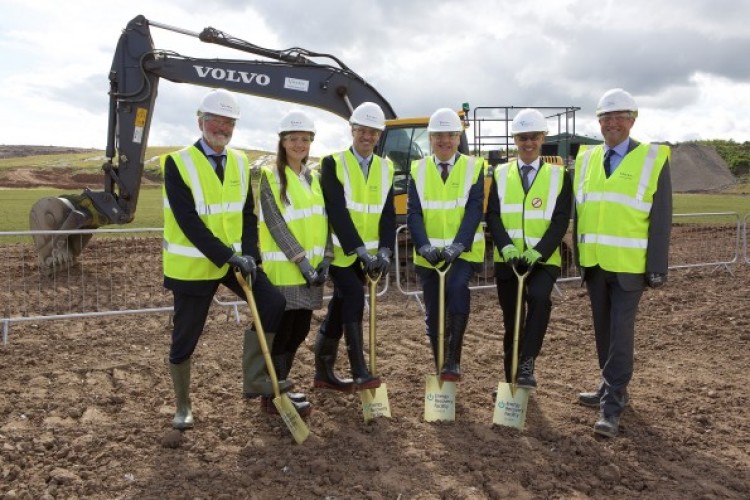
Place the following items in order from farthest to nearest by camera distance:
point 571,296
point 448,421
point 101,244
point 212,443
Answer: point 101,244, point 571,296, point 448,421, point 212,443

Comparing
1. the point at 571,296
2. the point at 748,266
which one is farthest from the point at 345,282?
the point at 748,266

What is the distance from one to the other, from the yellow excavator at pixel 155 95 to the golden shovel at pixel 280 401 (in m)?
5.60

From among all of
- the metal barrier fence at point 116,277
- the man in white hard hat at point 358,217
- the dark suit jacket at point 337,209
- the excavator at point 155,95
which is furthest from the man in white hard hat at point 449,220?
the excavator at point 155,95

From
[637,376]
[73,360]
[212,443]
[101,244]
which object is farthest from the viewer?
[101,244]

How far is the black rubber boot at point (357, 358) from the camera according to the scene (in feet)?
15.8

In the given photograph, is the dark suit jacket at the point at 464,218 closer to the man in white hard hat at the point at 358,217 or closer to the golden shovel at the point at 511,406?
the man in white hard hat at the point at 358,217

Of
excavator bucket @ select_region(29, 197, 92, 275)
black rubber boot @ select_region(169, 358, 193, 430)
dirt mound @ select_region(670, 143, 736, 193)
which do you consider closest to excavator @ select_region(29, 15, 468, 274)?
excavator bucket @ select_region(29, 197, 92, 275)

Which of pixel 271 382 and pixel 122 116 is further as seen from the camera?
pixel 122 116

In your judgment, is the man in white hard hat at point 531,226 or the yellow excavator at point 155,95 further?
the yellow excavator at point 155,95

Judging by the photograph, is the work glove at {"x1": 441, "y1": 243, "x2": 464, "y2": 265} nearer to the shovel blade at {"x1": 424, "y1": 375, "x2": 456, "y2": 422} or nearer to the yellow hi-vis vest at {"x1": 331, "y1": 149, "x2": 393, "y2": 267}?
the yellow hi-vis vest at {"x1": 331, "y1": 149, "x2": 393, "y2": 267}

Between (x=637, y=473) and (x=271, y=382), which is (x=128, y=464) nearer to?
(x=271, y=382)

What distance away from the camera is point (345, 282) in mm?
4992

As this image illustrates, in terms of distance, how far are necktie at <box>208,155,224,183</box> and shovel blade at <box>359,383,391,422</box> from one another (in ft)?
5.63

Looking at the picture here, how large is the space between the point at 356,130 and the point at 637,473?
9.18 ft
